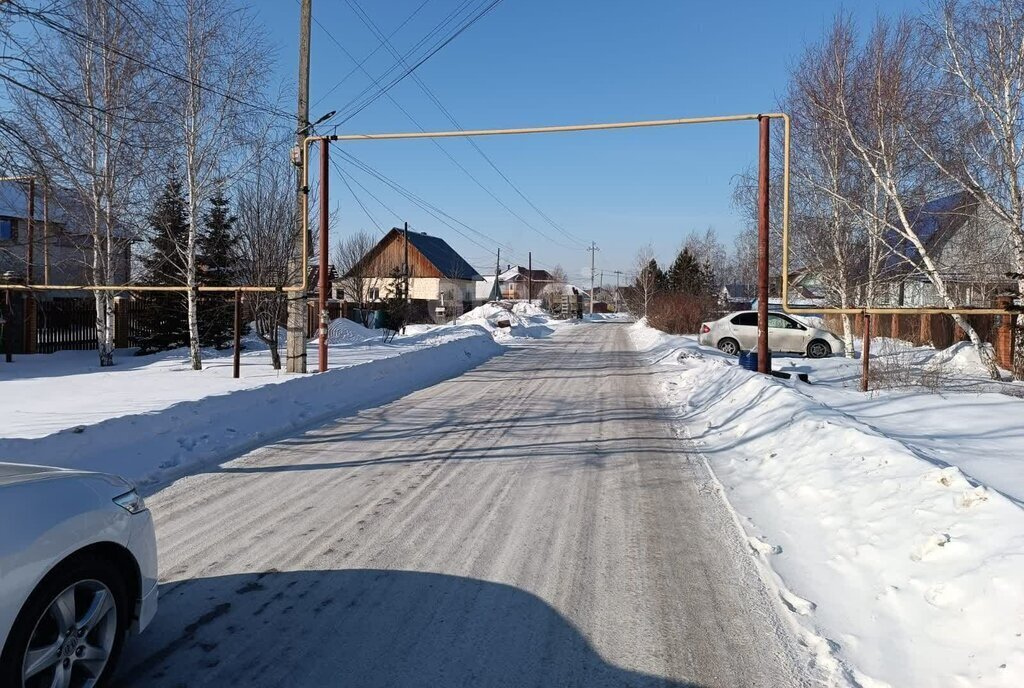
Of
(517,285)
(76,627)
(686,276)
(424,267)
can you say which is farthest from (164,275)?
(517,285)

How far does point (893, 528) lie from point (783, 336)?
20.8m

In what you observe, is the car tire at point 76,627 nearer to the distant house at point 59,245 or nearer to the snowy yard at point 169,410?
the snowy yard at point 169,410

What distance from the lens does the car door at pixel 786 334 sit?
964 inches

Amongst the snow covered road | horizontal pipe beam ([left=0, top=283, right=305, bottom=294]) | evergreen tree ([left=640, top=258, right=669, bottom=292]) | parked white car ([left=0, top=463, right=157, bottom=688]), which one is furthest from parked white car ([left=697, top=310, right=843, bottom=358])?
evergreen tree ([left=640, top=258, right=669, bottom=292])

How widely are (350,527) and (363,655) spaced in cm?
205

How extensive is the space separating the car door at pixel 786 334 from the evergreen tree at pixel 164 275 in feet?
61.5

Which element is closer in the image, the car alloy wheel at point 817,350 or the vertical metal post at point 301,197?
the vertical metal post at point 301,197

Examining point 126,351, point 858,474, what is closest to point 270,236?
point 126,351

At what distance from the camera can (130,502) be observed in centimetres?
340

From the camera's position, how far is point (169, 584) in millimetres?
4340

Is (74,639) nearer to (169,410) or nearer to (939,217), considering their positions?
(169,410)

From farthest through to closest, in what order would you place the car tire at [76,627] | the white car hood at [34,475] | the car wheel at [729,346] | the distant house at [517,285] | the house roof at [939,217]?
1. the distant house at [517,285]
2. the car wheel at [729,346]
3. the house roof at [939,217]
4. the white car hood at [34,475]
5. the car tire at [76,627]

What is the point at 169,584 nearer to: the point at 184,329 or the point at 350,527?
the point at 350,527

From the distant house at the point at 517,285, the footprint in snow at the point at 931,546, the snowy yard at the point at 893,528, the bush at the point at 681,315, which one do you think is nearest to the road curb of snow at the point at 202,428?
the snowy yard at the point at 893,528
